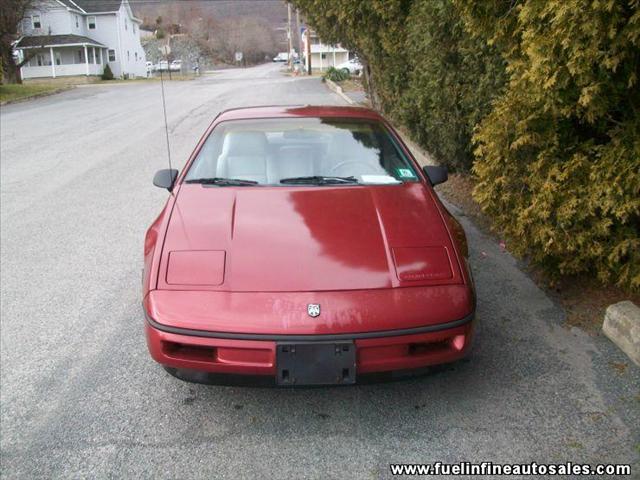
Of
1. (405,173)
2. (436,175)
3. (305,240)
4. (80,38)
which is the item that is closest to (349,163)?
(405,173)

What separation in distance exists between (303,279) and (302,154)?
1.47 metres

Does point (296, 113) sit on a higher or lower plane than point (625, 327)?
higher

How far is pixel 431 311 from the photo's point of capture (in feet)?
9.22

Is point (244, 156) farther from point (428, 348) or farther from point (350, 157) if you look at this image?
point (428, 348)

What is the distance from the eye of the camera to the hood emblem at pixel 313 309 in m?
2.71

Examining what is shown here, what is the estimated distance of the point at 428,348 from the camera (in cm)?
286

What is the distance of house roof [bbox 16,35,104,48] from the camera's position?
138ft

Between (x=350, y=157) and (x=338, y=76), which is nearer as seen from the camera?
(x=350, y=157)

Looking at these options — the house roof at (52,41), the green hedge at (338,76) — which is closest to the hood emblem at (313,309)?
the green hedge at (338,76)

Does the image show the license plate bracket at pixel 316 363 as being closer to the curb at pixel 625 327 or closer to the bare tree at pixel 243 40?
the curb at pixel 625 327

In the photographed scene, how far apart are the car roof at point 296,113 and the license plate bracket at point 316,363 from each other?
2.30m

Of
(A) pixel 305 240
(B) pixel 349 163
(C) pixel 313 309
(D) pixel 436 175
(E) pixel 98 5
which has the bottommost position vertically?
(C) pixel 313 309

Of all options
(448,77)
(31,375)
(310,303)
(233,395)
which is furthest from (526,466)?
(448,77)

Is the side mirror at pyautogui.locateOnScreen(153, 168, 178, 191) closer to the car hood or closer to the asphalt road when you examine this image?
the car hood
